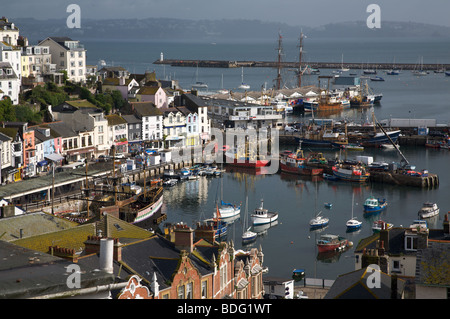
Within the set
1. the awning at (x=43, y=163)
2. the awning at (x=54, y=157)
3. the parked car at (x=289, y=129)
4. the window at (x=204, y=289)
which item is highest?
the window at (x=204, y=289)

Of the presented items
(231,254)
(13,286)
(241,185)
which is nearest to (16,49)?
(241,185)

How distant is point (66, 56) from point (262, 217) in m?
31.8

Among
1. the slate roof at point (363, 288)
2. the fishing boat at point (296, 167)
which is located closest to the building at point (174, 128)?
the fishing boat at point (296, 167)

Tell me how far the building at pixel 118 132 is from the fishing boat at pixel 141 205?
13.2m

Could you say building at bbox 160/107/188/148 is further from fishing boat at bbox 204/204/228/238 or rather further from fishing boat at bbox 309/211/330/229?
fishing boat at bbox 309/211/330/229

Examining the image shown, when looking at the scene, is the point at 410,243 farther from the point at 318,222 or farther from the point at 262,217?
the point at 262,217

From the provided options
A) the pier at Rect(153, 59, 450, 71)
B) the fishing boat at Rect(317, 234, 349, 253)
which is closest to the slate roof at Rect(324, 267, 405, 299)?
the fishing boat at Rect(317, 234, 349, 253)

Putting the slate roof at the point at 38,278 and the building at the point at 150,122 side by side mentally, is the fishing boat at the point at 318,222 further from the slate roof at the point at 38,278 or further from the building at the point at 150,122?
the slate roof at the point at 38,278

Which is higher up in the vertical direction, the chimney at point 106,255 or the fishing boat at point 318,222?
the chimney at point 106,255

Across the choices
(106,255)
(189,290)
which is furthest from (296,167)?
(106,255)

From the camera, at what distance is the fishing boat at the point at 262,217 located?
1602 inches
